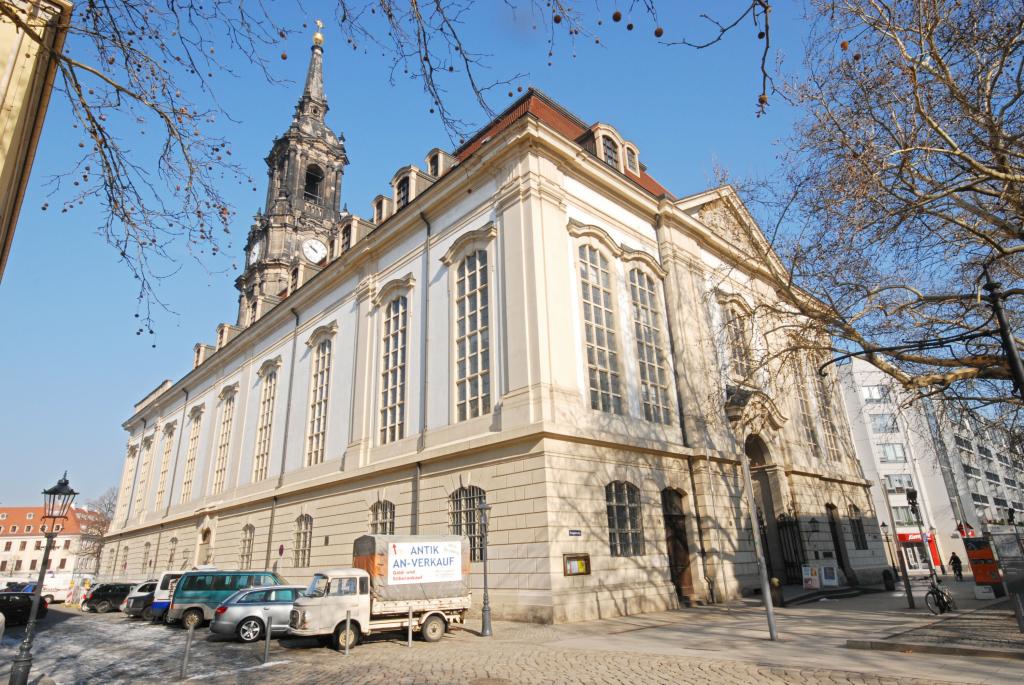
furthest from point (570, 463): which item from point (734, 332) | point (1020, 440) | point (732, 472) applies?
point (734, 332)

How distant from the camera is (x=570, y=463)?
1695cm

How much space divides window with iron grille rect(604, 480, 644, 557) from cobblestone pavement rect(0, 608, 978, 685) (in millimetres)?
4268

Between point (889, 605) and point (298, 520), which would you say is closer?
point (889, 605)

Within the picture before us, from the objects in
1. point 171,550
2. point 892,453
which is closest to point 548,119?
point 171,550

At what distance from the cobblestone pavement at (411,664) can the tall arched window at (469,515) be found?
277 cm

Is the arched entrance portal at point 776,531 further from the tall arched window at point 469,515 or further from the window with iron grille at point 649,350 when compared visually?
the tall arched window at point 469,515

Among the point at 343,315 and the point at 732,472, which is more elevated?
the point at 343,315

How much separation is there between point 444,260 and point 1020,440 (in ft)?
60.4

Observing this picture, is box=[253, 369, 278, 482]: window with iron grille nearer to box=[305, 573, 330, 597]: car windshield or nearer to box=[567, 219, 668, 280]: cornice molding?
box=[305, 573, 330, 597]: car windshield

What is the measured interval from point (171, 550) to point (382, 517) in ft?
86.7

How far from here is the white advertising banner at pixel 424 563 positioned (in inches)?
541

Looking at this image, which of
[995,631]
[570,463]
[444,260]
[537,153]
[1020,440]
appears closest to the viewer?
[995,631]

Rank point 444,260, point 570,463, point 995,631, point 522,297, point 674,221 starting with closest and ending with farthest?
point 995,631 < point 570,463 < point 522,297 < point 444,260 < point 674,221

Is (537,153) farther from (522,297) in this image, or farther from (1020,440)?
(1020,440)
